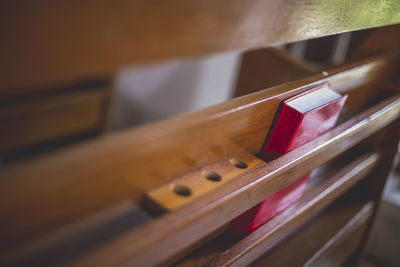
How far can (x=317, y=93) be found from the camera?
83 centimetres

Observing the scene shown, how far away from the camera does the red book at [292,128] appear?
758mm

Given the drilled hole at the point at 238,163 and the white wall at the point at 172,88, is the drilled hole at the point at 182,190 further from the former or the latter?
the white wall at the point at 172,88

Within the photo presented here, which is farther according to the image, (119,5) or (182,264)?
(182,264)

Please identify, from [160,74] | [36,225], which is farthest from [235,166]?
[160,74]

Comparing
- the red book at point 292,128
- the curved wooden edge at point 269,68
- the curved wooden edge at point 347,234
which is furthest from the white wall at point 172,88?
the red book at point 292,128

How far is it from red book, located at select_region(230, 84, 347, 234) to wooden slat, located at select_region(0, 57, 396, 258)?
0.09 meters

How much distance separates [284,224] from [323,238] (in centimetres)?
40

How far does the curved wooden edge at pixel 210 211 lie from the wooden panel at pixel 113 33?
0.22 m

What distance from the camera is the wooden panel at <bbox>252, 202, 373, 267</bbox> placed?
1.13 m

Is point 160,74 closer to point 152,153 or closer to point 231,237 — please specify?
point 231,237

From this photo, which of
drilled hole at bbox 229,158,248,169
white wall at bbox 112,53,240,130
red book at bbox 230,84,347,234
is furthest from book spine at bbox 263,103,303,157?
white wall at bbox 112,53,240,130

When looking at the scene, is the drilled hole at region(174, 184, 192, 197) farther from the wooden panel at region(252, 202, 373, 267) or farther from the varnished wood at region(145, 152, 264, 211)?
Answer: the wooden panel at region(252, 202, 373, 267)

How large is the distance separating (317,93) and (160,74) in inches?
97.8

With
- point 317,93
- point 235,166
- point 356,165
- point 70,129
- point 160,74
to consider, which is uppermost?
point 317,93
